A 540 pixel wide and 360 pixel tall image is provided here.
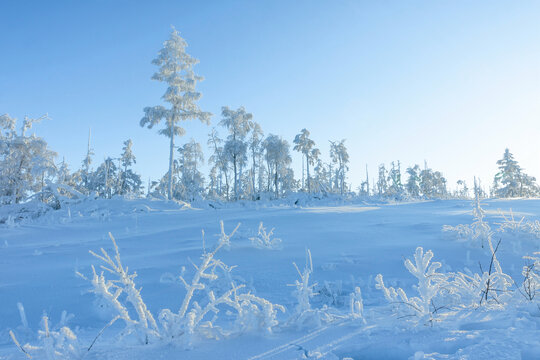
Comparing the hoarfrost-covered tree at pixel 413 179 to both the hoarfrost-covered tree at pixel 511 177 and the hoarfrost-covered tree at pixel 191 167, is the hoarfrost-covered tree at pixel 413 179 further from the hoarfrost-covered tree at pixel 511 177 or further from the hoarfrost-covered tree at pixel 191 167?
the hoarfrost-covered tree at pixel 191 167

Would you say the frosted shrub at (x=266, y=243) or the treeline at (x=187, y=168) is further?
the treeline at (x=187, y=168)

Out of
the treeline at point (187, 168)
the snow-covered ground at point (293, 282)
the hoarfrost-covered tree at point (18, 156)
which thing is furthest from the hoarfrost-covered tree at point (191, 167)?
the snow-covered ground at point (293, 282)

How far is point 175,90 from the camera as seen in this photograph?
2028 cm

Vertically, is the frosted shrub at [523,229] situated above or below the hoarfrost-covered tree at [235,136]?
below

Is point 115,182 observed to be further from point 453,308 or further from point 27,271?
point 453,308

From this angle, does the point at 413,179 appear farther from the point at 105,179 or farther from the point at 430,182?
the point at 105,179

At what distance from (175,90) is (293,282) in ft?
63.6

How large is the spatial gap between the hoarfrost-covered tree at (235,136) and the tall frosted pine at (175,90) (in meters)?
9.51

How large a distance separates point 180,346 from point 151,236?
475 centimetres

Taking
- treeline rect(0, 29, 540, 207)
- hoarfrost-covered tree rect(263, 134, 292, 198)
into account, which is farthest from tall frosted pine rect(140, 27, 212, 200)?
hoarfrost-covered tree rect(263, 134, 292, 198)

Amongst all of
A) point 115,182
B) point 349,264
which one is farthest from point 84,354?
point 115,182

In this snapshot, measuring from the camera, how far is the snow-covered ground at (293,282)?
4.19 feet

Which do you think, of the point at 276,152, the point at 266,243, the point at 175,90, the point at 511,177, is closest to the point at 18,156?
the point at 175,90

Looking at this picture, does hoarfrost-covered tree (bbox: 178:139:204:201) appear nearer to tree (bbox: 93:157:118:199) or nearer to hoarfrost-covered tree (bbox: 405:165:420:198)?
tree (bbox: 93:157:118:199)
